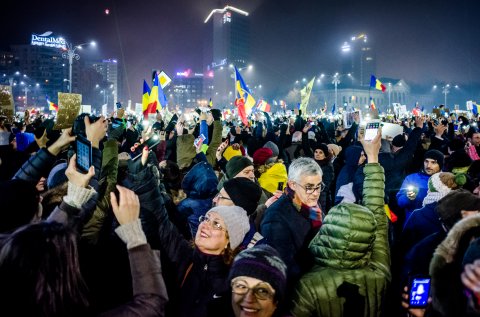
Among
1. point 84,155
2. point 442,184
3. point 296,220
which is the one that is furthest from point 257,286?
point 442,184

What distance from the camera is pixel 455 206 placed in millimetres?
3295

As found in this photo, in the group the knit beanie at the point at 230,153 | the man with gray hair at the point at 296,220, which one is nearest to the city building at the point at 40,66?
the knit beanie at the point at 230,153

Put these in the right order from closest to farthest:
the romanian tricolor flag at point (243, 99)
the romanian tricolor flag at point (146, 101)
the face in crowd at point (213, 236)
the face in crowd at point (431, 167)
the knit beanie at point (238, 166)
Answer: the face in crowd at point (213, 236), the knit beanie at point (238, 166), the face in crowd at point (431, 167), the romanian tricolor flag at point (146, 101), the romanian tricolor flag at point (243, 99)

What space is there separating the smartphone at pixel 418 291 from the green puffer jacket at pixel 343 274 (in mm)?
417

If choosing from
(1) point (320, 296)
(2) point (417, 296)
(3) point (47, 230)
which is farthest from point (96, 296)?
(2) point (417, 296)

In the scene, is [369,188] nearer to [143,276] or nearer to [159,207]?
[159,207]

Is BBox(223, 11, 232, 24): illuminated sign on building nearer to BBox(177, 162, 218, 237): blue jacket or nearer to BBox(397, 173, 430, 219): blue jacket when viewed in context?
BBox(397, 173, 430, 219): blue jacket

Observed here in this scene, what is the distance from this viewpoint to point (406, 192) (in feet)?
19.2

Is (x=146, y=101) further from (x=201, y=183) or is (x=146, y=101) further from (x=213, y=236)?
(x=213, y=236)

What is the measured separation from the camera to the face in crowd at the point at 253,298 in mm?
2277

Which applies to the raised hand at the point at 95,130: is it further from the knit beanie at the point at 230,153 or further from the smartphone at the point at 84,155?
the knit beanie at the point at 230,153

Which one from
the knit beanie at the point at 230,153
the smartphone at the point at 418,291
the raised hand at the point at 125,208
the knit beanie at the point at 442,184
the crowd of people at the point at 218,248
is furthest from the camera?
the knit beanie at the point at 230,153

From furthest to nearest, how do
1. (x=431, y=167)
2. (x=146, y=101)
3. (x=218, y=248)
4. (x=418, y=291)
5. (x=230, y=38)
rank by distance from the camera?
(x=230, y=38), (x=146, y=101), (x=431, y=167), (x=218, y=248), (x=418, y=291)

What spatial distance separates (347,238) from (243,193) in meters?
1.46
